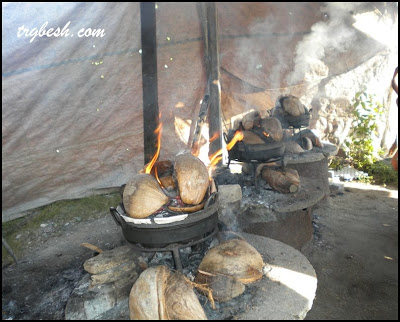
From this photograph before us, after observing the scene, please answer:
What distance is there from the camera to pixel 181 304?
1797 millimetres

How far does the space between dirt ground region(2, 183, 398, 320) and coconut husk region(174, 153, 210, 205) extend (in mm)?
1179

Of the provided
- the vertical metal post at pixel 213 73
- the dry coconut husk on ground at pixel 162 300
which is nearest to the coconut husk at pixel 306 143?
the vertical metal post at pixel 213 73

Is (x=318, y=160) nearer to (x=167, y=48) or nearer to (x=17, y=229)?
(x=167, y=48)

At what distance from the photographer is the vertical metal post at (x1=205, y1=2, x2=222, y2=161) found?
5607 millimetres

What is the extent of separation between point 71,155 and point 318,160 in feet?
13.0

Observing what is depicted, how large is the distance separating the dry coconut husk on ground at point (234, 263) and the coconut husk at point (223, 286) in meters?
0.04

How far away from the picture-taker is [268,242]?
278 centimetres

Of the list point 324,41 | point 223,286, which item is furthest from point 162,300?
point 324,41

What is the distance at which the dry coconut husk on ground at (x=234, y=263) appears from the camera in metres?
2.09

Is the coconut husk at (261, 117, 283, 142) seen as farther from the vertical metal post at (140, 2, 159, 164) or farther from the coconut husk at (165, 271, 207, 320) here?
the coconut husk at (165, 271, 207, 320)

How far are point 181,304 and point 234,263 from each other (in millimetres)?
478

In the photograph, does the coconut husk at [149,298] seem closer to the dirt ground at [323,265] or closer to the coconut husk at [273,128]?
the dirt ground at [323,265]

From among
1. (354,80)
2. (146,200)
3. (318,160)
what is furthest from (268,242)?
(354,80)

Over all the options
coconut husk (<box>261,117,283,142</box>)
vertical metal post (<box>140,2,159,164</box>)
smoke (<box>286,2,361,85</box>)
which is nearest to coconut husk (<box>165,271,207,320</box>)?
coconut husk (<box>261,117,283,142</box>)
